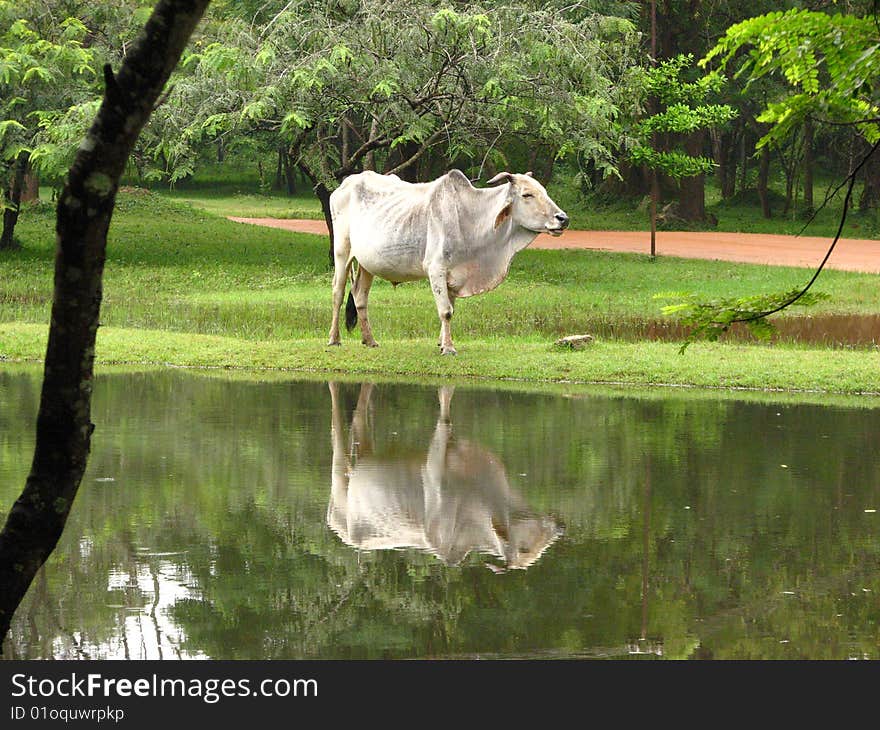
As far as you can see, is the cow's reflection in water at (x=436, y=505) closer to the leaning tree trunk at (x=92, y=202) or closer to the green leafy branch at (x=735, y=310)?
the green leafy branch at (x=735, y=310)

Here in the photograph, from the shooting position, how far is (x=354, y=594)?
7.84m

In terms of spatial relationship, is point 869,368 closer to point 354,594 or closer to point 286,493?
point 286,493

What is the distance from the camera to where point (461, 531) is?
953cm

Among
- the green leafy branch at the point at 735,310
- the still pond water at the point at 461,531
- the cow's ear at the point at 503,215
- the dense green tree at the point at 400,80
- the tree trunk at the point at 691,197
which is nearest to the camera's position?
the green leafy branch at the point at 735,310

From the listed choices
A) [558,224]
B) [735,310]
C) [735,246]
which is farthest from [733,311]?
[735,246]

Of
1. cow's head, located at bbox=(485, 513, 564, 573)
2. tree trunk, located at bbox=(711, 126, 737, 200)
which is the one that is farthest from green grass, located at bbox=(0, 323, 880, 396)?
tree trunk, located at bbox=(711, 126, 737, 200)

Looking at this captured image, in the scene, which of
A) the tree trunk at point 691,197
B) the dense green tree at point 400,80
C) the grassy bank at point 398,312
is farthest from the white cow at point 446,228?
the tree trunk at point 691,197

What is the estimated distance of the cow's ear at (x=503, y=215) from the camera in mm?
18562

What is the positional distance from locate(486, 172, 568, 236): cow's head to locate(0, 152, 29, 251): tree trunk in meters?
17.6

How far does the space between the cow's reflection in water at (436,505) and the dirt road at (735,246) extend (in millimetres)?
20816

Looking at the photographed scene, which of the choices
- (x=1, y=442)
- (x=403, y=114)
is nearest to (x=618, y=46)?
(x=403, y=114)

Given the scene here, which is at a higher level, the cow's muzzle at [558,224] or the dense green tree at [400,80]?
the dense green tree at [400,80]

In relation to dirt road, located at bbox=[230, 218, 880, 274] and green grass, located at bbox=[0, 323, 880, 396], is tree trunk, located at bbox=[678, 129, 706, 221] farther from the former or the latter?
green grass, located at bbox=[0, 323, 880, 396]

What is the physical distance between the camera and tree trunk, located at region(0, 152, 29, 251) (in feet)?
110
